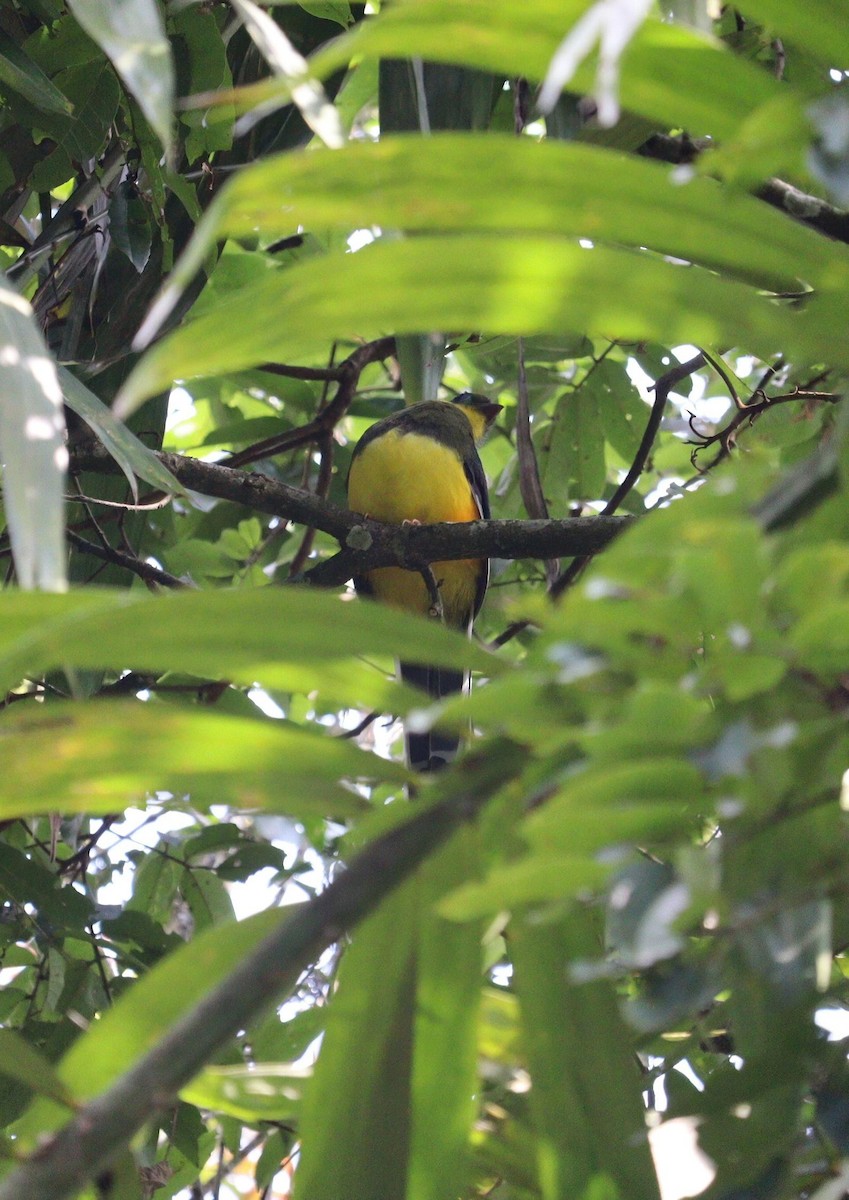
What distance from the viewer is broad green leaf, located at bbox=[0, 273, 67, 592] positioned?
2.83 feet

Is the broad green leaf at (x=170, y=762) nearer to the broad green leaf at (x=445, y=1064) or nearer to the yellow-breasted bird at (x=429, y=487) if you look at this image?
the broad green leaf at (x=445, y=1064)

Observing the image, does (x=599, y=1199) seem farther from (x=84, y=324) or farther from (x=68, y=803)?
(x=84, y=324)

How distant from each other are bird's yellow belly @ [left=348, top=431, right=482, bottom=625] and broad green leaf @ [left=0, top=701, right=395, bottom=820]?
10.9 feet

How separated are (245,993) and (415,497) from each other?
151 inches

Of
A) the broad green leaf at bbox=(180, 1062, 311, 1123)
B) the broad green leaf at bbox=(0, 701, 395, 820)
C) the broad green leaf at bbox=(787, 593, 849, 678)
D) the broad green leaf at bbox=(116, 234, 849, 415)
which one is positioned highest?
the broad green leaf at bbox=(116, 234, 849, 415)

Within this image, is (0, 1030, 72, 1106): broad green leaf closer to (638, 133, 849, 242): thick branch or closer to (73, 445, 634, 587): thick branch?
(638, 133, 849, 242): thick branch

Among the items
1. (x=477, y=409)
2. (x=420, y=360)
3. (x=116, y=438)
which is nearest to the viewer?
(x=116, y=438)

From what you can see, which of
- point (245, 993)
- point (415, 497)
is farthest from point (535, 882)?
point (415, 497)

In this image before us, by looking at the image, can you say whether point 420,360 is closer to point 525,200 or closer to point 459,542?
point 459,542

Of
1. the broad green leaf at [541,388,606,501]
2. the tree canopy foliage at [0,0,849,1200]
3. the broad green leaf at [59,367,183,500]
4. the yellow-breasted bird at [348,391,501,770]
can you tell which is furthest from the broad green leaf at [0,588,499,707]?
the yellow-breasted bird at [348,391,501,770]

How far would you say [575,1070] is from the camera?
87cm

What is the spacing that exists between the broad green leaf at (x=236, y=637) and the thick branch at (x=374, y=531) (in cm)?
159

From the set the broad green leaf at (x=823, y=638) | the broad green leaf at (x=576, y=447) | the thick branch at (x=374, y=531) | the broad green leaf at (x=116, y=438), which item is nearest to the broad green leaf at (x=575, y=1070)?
the broad green leaf at (x=823, y=638)

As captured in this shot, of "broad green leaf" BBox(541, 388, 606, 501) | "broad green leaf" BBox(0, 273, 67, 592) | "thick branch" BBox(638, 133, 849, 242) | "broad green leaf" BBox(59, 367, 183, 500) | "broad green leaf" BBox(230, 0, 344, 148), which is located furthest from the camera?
"broad green leaf" BBox(541, 388, 606, 501)
